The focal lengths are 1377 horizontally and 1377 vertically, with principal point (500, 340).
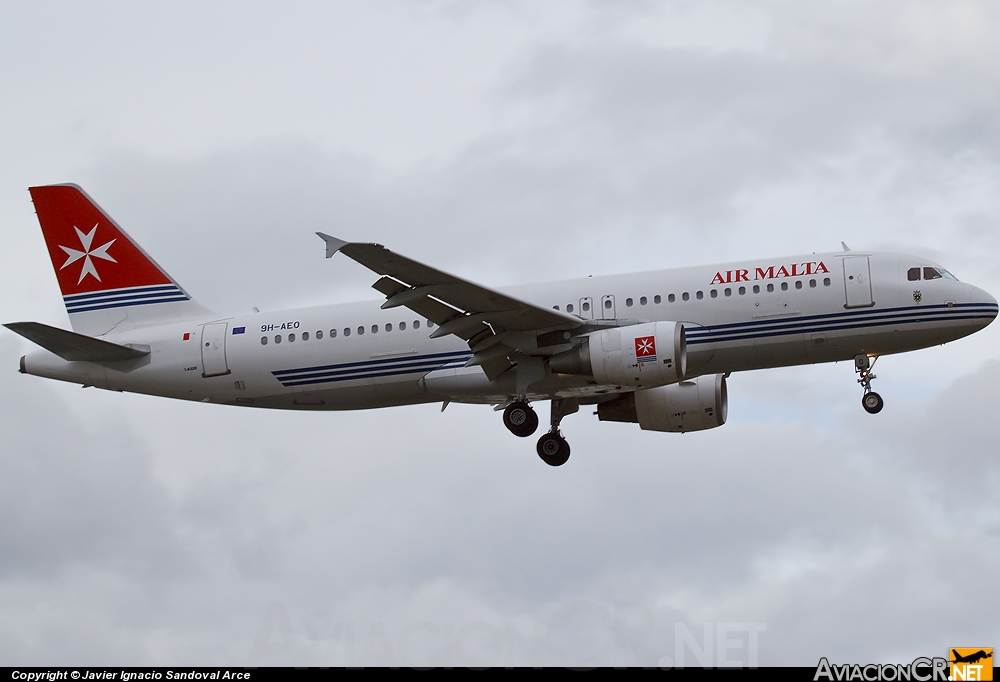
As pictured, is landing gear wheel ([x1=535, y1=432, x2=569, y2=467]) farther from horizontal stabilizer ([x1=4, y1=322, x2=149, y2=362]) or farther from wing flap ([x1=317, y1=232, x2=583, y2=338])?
horizontal stabilizer ([x1=4, y1=322, x2=149, y2=362])

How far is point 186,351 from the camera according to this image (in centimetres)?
3753

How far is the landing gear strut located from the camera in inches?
1471

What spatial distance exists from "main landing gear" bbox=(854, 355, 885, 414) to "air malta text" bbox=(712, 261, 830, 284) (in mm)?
2453

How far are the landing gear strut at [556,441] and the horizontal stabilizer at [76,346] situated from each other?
1120cm

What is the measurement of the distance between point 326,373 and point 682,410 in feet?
32.1

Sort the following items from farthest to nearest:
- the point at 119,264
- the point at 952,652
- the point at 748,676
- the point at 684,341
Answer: the point at 119,264, the point at 684,341, the point at 952,652, the point at 748,676

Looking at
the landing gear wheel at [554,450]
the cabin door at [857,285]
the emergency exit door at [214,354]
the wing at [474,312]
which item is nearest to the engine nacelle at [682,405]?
the landing gear wheel at [554,450]

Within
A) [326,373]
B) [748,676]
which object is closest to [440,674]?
[748,676]

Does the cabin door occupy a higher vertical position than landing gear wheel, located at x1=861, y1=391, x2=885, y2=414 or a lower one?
higher

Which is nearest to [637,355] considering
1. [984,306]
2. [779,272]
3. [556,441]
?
[779,272]

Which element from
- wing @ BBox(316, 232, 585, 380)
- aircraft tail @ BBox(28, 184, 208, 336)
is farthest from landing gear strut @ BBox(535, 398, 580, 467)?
aircraft tail @ BBox(28, 184, 208, 336)

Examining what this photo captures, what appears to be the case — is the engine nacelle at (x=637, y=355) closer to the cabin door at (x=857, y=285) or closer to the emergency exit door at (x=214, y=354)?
the cabin door at (x=857, y=285)

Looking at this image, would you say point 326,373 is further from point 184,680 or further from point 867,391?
point 867,391

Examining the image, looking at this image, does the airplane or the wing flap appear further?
the airplane
